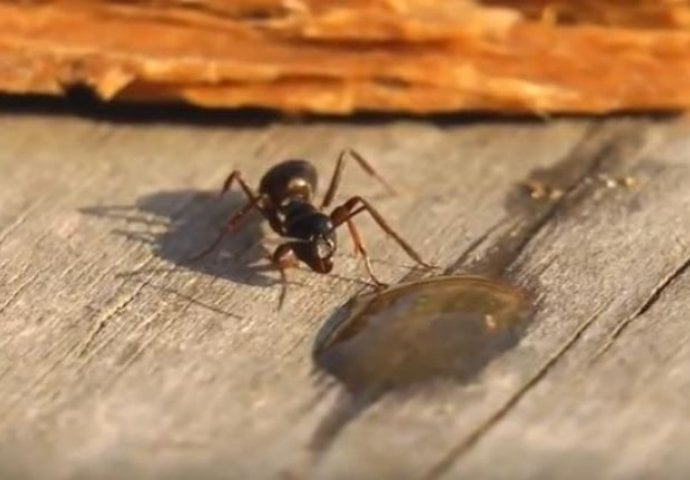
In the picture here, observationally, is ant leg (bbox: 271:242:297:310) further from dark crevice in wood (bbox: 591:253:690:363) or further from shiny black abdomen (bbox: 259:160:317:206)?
dark crevice in wood (bbox: 591:253:690:363)

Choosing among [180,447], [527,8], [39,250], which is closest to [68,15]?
[39,250]

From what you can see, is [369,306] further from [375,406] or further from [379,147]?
[379,147]

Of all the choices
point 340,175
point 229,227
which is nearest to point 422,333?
point 229,227

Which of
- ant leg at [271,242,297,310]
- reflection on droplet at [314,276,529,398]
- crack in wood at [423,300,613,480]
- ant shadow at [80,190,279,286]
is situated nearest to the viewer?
crack in wood at [423,300,613,480]

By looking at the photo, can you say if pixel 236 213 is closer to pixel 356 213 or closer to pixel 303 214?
pixel 303 214

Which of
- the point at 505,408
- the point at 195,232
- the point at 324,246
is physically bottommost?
the point at 195,232

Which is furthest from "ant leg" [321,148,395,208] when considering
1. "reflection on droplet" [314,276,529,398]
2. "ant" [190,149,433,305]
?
"reflection on droplet" [314,276,529,398]
